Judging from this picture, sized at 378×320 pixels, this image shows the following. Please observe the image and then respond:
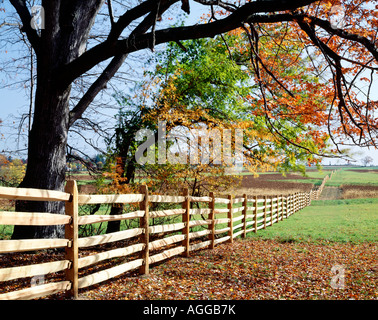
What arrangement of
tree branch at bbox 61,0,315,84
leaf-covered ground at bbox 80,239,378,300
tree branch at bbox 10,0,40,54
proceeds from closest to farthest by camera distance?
leaf-covered ground at bbox 80,239,378,300 < tree branch at bbox 61,0,315,84 < tree branch at bbox 10,0,40,54

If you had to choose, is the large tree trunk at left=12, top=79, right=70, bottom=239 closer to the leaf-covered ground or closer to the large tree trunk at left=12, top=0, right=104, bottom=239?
the large tree trunk at left=12, top=0, right=104, bottom=239

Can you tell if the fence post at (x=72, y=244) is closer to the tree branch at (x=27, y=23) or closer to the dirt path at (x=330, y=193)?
the tree branch at (x=27, y=23)

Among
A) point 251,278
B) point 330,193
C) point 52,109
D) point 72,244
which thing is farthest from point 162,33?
point 330,193

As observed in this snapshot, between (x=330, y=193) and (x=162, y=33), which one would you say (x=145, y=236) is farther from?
(x=330, y=193)

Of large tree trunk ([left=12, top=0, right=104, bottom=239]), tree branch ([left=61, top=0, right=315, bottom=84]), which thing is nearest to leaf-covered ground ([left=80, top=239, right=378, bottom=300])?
large tree trunk ([left=12, top=0, right=104, bottom=239])

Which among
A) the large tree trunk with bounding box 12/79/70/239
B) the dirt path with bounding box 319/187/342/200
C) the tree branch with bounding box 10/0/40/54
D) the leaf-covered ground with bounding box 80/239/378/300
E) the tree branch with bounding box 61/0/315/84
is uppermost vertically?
the tree branch with bounding box 10/0/40/54

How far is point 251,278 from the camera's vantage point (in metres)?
6.15

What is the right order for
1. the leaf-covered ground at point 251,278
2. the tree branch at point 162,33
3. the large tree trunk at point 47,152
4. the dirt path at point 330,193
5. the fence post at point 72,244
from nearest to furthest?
the fence post at point 72,244 < the leaf-covered ground at point 251,278 < the tree branch at point 162,33 < the large tree trunk at point 47,152 < the dirt path at point 330,193

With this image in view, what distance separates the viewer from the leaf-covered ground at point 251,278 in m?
5.11

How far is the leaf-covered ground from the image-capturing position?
16.8 feet

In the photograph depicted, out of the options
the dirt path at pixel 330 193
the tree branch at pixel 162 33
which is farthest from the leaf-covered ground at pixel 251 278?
the dirt path at pixel 330 193

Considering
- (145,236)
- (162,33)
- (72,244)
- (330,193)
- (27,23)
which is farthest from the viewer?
(330,193)

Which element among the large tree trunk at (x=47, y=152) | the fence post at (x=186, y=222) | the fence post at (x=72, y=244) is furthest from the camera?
the fence post at (x=186, y=222)

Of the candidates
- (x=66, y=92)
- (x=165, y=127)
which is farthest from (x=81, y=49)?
(x=165, y=127)
